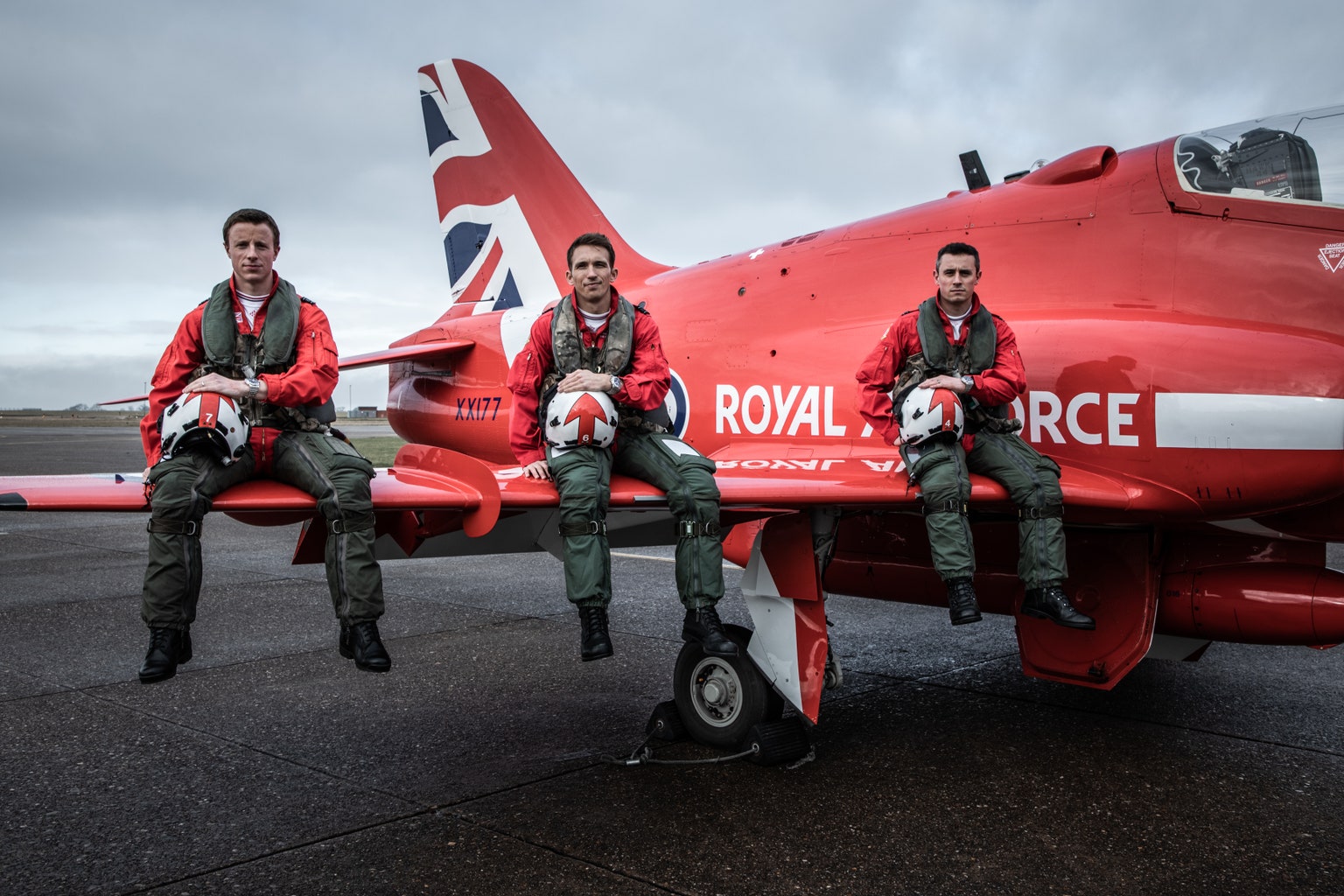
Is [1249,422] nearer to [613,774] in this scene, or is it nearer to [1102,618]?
[1102,618]

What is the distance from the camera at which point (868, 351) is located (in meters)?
4.67

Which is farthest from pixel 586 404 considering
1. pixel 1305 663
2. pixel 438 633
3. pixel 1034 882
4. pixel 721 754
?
pixel 1305 663

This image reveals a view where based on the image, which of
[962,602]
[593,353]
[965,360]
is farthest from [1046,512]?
[593,353]

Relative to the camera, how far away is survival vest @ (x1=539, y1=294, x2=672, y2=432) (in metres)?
3.76

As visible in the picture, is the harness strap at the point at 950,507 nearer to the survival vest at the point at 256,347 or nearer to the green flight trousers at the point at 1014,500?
the green flight trousers at the point at 1014,500

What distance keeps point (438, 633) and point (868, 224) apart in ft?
11.8

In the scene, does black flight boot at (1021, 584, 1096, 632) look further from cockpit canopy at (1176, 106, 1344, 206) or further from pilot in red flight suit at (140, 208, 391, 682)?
pilot in red flight suit at (140, 208, 391, 682)

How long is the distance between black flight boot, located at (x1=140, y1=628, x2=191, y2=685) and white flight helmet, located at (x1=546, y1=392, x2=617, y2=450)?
1.33 m

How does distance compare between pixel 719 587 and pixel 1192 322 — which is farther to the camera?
pixel 1192 322

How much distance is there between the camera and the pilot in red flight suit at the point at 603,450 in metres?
3.34

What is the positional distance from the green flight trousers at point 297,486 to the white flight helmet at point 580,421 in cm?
65

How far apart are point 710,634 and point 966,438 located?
1273 millimetres

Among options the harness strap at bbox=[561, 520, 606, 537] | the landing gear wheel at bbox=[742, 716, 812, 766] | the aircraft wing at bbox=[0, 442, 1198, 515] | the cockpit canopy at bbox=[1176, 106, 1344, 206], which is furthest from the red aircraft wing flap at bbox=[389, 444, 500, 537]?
the cockpit canopy at bbox=[1176, 106, 1344, 206]

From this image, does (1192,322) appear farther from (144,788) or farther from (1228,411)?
(144,788)
